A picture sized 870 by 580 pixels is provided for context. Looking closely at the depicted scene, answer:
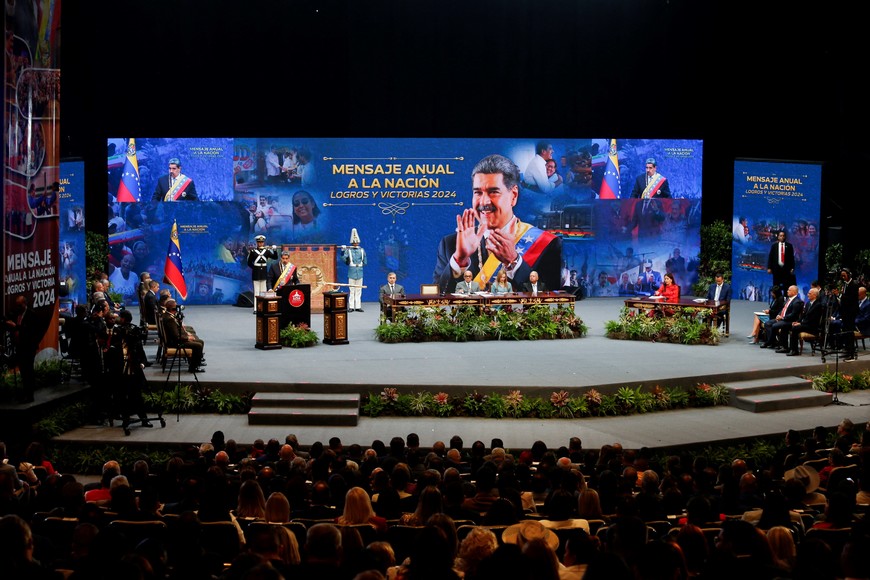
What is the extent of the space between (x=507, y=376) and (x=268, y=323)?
4487 mm

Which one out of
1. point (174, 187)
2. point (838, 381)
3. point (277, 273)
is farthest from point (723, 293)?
point (174, 187)

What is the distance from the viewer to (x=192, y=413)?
1349cm

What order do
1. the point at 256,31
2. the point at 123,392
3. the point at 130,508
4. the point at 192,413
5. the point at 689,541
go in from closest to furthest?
the point at 689,541 → the point at 130,508 → the point at 123,392 → the point at 192,413 → the point at 256,31

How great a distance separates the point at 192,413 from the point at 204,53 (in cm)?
1214

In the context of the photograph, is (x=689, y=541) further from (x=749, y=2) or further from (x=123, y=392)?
(x=749, y=2)

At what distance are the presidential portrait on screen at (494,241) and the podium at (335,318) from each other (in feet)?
23.0

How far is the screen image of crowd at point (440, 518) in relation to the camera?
4793mm

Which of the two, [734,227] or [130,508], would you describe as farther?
[734,227]

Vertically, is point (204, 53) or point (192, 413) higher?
point (204, 53)

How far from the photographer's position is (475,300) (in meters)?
18.4

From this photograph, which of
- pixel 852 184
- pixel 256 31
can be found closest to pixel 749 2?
pixel 852 184

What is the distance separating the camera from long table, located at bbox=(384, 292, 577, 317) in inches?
714

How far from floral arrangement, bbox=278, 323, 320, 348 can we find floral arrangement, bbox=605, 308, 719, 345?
568cm

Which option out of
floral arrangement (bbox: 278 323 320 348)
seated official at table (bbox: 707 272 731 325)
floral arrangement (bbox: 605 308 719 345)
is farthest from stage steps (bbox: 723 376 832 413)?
floral arrangement (bbox: 278 323 320 348)
